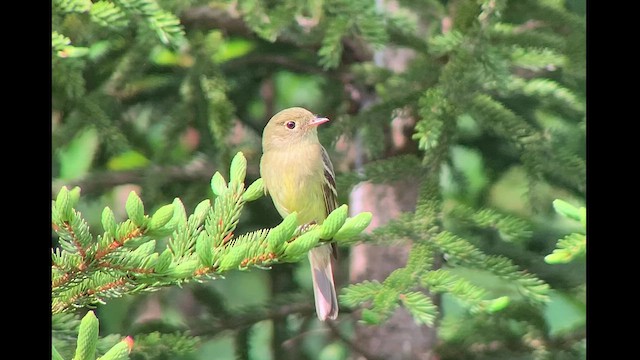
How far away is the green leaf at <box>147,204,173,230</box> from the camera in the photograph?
612 mm

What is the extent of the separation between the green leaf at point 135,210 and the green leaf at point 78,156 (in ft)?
3.46

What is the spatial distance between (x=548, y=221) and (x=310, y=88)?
59 centimetres

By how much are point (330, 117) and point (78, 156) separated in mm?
531

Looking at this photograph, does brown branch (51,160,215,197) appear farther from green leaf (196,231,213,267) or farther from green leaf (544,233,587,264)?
green leaf (544,233,587,264)

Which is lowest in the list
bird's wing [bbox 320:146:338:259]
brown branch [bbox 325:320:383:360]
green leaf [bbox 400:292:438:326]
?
brown branch [bbox 325:320:383:360]

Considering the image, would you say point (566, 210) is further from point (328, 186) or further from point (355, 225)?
point (328, 186)

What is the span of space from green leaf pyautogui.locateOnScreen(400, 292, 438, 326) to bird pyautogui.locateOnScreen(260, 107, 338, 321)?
18 centimetres

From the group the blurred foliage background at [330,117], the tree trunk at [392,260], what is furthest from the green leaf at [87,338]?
the tree trunk at [392,260]

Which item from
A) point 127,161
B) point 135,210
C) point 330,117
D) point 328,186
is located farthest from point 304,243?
point 127,161

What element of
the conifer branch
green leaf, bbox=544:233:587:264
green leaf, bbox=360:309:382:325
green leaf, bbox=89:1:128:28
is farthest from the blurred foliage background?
green leaf, bbox=544:233:587:264

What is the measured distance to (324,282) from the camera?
1.23m

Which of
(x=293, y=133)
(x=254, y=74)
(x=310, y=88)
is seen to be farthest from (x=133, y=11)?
(x=310, y=88)

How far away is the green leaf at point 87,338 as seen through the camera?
2.02 ft

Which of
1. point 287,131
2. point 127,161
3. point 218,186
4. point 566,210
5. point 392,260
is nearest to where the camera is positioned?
point 566,210
